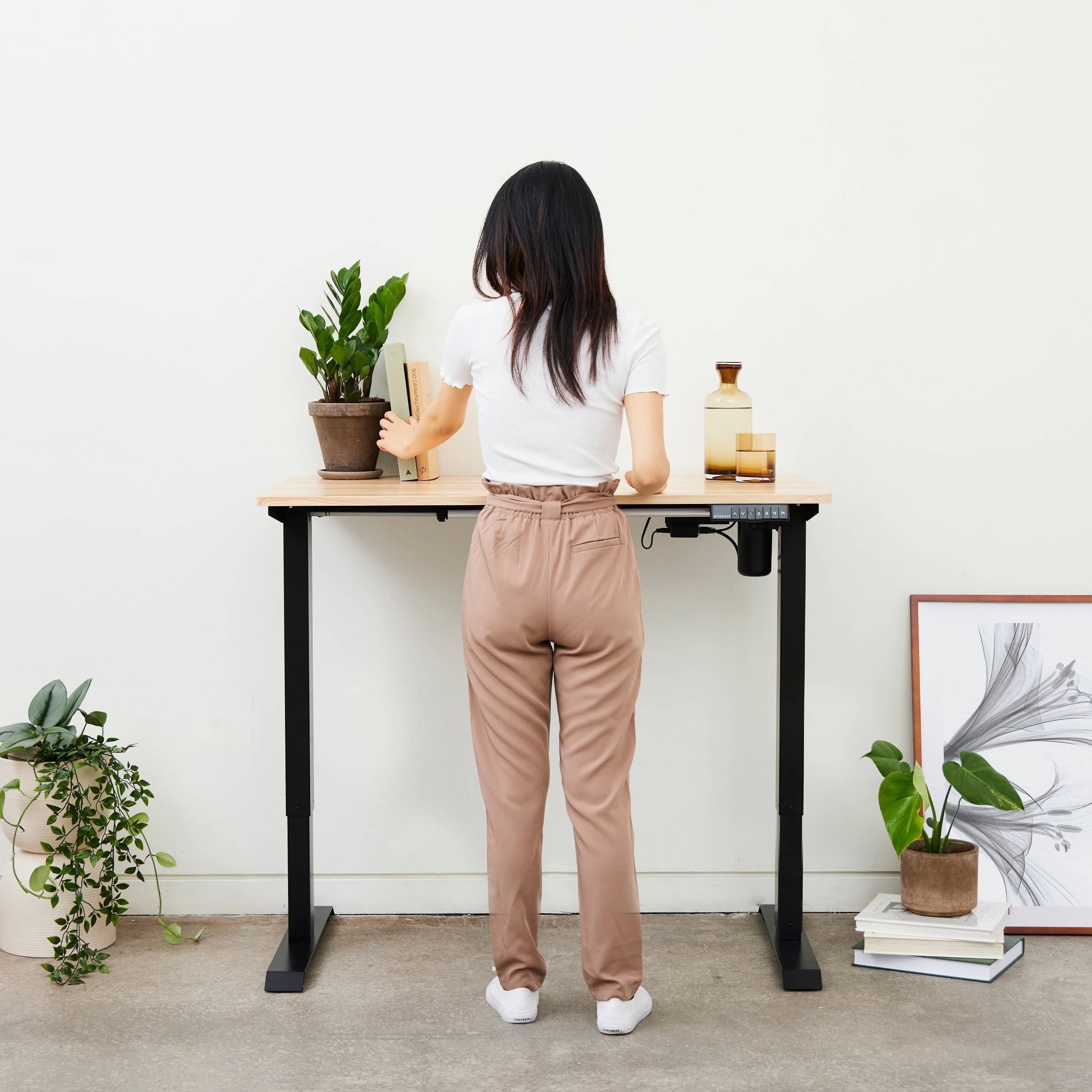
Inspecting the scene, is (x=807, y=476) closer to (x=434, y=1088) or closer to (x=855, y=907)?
(x=855, y=907)

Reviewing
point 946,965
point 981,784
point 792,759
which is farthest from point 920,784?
point 946,965

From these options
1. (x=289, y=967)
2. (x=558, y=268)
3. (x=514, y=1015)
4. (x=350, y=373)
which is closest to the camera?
(x=558, y=268)

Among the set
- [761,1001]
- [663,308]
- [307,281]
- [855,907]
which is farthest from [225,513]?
[855,907]

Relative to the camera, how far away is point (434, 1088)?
1.92 meters

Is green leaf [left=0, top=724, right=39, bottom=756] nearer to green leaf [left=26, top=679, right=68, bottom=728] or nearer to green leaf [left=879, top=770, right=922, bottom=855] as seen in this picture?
green leaf [left=26, top=679, right=68, bottom=728]

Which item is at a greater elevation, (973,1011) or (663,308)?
(663,308)

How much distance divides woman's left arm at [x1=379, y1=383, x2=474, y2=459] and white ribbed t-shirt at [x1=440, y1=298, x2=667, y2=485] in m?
0.15

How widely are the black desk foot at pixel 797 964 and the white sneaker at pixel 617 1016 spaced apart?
14.7 inches

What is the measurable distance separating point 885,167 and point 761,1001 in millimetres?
1846

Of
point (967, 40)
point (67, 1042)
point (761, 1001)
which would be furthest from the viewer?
point (967, 40)

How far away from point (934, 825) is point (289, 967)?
4.71 ft

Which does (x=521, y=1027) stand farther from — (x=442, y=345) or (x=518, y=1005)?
(x=442, y=345)

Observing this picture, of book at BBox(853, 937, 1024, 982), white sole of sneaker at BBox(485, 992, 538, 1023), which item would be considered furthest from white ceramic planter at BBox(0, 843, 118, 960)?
book at BBox(853, 937, 1024, 982)

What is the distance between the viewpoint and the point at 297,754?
2344 mm
